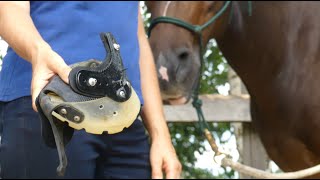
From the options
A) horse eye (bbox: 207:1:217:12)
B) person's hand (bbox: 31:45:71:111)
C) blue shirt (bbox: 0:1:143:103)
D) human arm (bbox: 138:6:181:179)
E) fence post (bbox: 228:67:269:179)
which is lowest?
fence post (bbox: 228:67:269:179)

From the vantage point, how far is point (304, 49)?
175 cm

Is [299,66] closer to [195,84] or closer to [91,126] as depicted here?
[195,84]

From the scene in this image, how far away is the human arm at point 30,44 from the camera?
2.23 ft

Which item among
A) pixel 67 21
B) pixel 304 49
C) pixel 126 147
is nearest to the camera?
pixel 67 21

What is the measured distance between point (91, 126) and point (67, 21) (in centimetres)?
28

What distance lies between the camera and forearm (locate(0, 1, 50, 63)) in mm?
740

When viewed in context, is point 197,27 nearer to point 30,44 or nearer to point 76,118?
point 30,44

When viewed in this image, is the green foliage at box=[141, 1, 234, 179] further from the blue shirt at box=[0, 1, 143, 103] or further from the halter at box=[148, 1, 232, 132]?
the blue shirt at box=[0, 1, 143, 103]

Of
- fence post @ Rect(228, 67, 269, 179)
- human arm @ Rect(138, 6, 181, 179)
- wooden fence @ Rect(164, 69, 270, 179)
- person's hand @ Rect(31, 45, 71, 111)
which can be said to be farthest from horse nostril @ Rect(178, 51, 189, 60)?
person's hand @ Rect(31, 45, 71, 111)

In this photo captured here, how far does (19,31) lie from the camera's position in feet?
2.50

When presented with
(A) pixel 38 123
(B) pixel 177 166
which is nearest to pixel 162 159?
(B) pixel 177 166

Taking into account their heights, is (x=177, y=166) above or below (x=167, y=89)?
above

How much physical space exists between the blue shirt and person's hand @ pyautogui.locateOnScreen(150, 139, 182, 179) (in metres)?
0.14

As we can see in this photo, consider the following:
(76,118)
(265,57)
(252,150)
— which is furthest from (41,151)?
(252,150)
